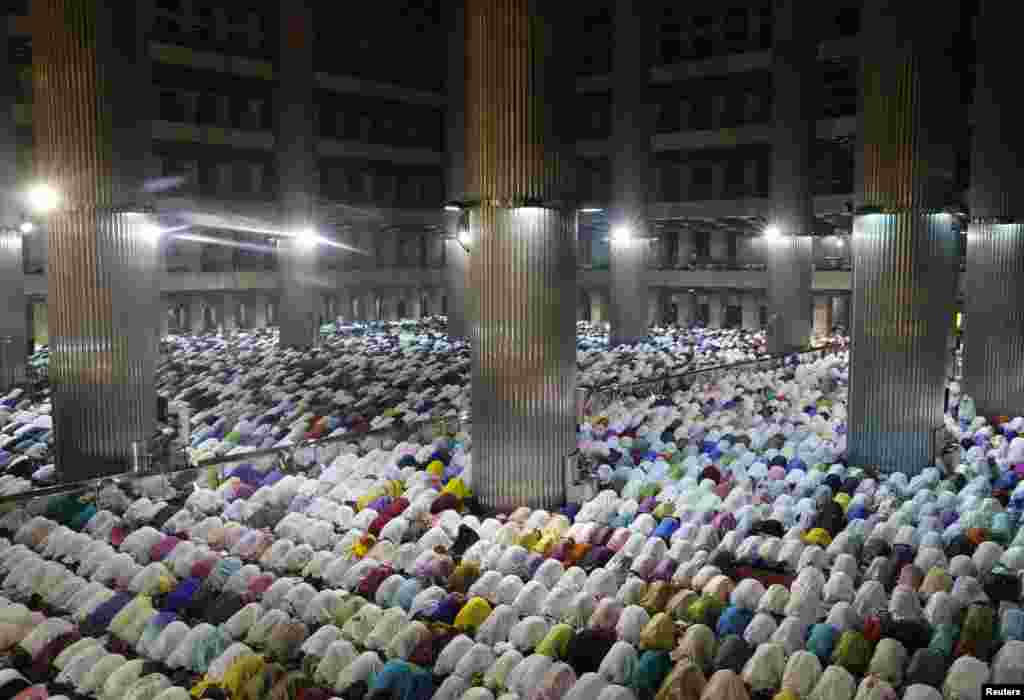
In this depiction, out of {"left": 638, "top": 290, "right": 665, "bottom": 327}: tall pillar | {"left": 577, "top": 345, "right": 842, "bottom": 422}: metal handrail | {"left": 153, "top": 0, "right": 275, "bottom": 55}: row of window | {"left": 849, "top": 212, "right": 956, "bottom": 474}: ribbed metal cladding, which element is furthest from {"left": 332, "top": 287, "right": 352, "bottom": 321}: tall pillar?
{"left": 849, "top": 212, "right": 956, "bottom": 474}: ribbed metal cladding

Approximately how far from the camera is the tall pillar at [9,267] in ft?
72.2

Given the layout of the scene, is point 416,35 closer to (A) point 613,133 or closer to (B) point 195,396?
(A) point 613,133

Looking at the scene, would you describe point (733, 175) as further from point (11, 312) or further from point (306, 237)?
point (11, 312)

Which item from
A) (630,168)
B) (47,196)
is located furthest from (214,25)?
(47,196)

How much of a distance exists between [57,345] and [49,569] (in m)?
4.36

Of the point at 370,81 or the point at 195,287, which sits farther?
the point at 370,81

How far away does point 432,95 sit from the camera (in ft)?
137

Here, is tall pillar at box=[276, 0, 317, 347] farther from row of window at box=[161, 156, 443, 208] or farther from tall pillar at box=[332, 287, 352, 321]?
tall pillar at box=[332, 287, 352, 321]

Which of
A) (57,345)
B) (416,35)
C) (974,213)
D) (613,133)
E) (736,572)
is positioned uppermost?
(416,35)

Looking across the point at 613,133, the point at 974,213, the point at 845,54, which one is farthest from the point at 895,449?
the point at 845,54

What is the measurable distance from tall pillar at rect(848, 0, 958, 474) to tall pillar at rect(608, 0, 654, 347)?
15955 millimetres

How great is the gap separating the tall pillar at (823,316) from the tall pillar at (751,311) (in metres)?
2.27

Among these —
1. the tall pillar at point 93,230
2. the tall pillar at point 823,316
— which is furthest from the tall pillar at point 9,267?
the tall pillar at point 823,316

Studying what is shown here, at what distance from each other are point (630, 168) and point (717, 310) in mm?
11027
